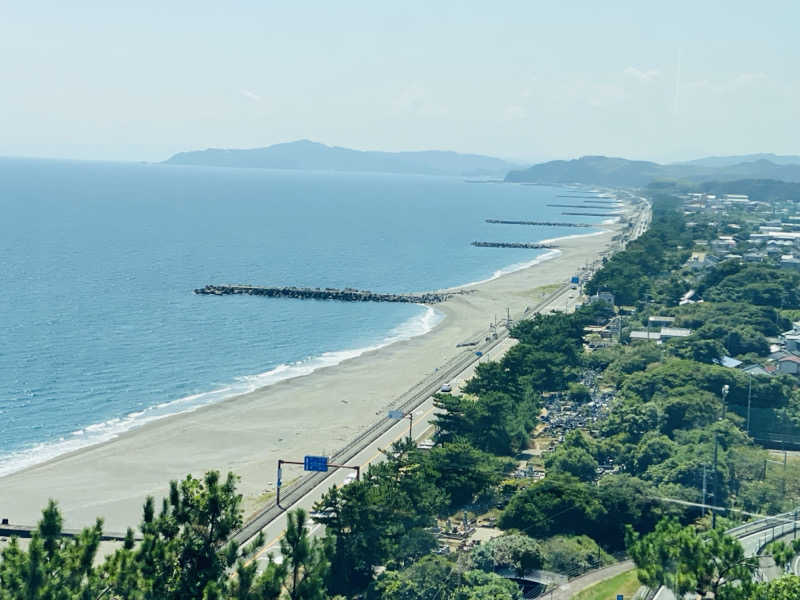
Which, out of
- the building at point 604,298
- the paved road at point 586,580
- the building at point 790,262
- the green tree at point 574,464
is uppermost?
the building at point 790,262

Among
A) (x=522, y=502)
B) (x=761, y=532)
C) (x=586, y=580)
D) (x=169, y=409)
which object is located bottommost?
(x=169, y=409)

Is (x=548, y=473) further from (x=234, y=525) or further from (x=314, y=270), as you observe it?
(x=314, y=270)

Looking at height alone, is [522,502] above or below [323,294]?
above

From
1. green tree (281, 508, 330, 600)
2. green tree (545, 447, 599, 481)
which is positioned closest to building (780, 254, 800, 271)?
green tree (545, 447, 599, 481)

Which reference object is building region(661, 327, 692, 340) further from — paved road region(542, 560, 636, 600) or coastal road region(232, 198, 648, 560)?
paved road region(542, 560, 636, 600)

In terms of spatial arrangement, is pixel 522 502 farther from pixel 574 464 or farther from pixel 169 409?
pixel 169 409

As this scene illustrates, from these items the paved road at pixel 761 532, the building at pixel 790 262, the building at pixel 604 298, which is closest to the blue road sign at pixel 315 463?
the paved road at pixel 761 532

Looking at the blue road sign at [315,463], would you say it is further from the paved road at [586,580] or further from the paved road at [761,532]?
the paved road at [761,532]

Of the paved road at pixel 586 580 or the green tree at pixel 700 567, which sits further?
the paved road at pixel 586 580

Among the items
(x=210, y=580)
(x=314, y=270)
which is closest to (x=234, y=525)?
(x=210, y=580)

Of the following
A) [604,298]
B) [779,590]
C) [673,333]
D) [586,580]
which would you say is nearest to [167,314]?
[604,298]

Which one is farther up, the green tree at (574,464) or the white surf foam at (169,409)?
the green tree at (574,464)
